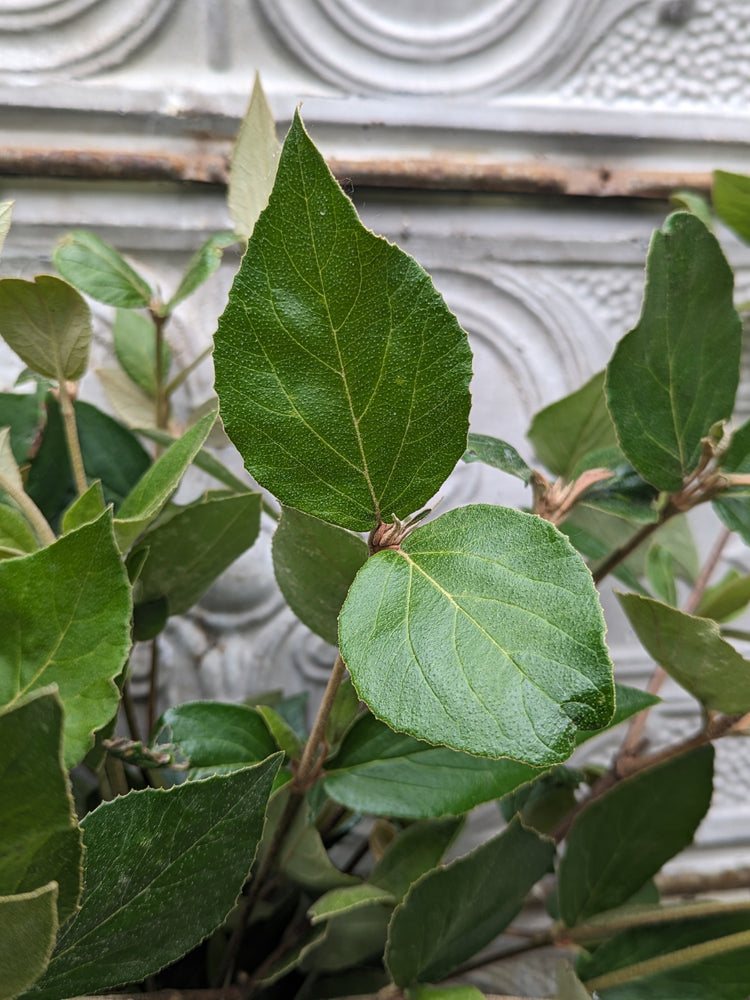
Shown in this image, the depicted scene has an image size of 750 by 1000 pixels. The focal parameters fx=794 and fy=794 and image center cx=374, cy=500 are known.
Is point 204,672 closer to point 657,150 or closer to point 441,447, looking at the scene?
point 441,447

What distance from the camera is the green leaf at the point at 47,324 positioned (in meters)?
0.28

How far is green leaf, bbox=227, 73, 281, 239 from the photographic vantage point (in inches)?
11.6

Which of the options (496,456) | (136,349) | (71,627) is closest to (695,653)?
(496,456)

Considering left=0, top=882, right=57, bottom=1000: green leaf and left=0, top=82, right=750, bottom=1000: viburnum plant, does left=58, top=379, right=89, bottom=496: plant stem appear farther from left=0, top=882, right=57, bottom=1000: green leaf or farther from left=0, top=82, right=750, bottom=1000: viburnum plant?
left=0, top=882, right=57, bottom=1000: green leaf

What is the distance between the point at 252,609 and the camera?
50cm

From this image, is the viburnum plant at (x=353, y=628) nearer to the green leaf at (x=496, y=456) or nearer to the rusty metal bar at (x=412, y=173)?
the green leaf at (x=496, y=456)

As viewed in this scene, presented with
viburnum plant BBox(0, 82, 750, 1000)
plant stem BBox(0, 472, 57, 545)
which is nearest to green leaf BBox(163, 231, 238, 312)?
viburnum plant BBox(0, 82, 750, 1000)

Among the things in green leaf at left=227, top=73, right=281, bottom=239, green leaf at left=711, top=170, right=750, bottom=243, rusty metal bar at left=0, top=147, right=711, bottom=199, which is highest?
rusty metal bar at left=0, top=147, right=711, bottom=199

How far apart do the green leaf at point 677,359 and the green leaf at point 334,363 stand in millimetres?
111

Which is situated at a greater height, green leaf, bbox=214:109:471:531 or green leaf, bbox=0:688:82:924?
green leaf, bbox=214:109:471:531

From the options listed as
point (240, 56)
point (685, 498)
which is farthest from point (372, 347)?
point (240, 56)

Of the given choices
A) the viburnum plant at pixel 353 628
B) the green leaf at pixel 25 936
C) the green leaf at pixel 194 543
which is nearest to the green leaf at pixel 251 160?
the viburnum plant at pixel 353 628

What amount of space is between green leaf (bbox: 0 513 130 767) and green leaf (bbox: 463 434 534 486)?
0.43 feet

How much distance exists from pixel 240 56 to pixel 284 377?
1.35 ft
